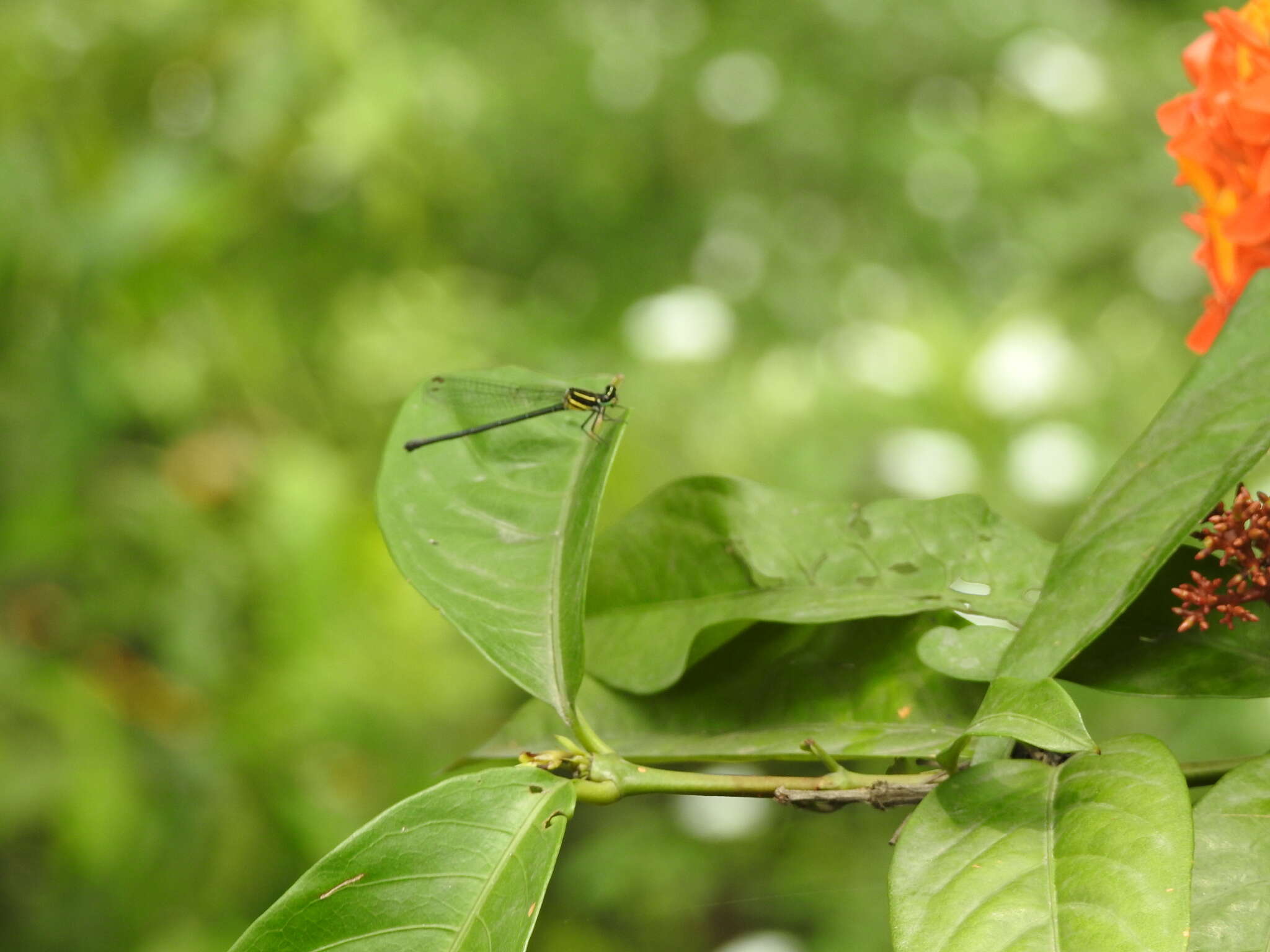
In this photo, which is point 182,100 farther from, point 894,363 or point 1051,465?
point 1051,465

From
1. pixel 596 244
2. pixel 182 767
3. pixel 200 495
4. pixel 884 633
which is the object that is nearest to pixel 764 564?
pixel 884 633

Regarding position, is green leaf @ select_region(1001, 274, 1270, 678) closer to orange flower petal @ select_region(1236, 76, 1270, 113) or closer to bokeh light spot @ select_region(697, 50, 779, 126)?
orange flower petal @ select_region(1236, 76, 1270, 113)

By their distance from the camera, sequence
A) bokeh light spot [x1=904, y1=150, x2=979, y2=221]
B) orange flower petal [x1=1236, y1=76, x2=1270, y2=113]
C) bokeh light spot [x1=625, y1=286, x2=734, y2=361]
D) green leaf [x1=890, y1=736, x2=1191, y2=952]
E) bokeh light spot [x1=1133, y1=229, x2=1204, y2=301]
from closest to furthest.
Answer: green leaf [x1=890, y1=736, x2=1191, y2=952] < orange flower petal [x1=1236, y1=76, x2=1270, y2=113] < bokeh light spot [x1=625, y1=286, x2=734, y2=361] < bokeh light spot [x1=1133, y1=229, x2=1204, y2=301] < bokeh light spot [x1=904, y1=150, x2=979, y2=221]

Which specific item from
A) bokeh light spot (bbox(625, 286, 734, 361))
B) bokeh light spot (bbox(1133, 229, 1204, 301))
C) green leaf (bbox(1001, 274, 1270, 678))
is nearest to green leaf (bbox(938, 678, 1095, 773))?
green leaf (bbox(1001, 274, 1270, 678))

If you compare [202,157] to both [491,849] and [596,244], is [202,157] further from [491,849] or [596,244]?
[491,849]

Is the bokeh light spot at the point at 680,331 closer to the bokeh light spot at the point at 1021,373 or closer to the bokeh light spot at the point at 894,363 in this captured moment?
the bokeh light spot at the point at 894,363
